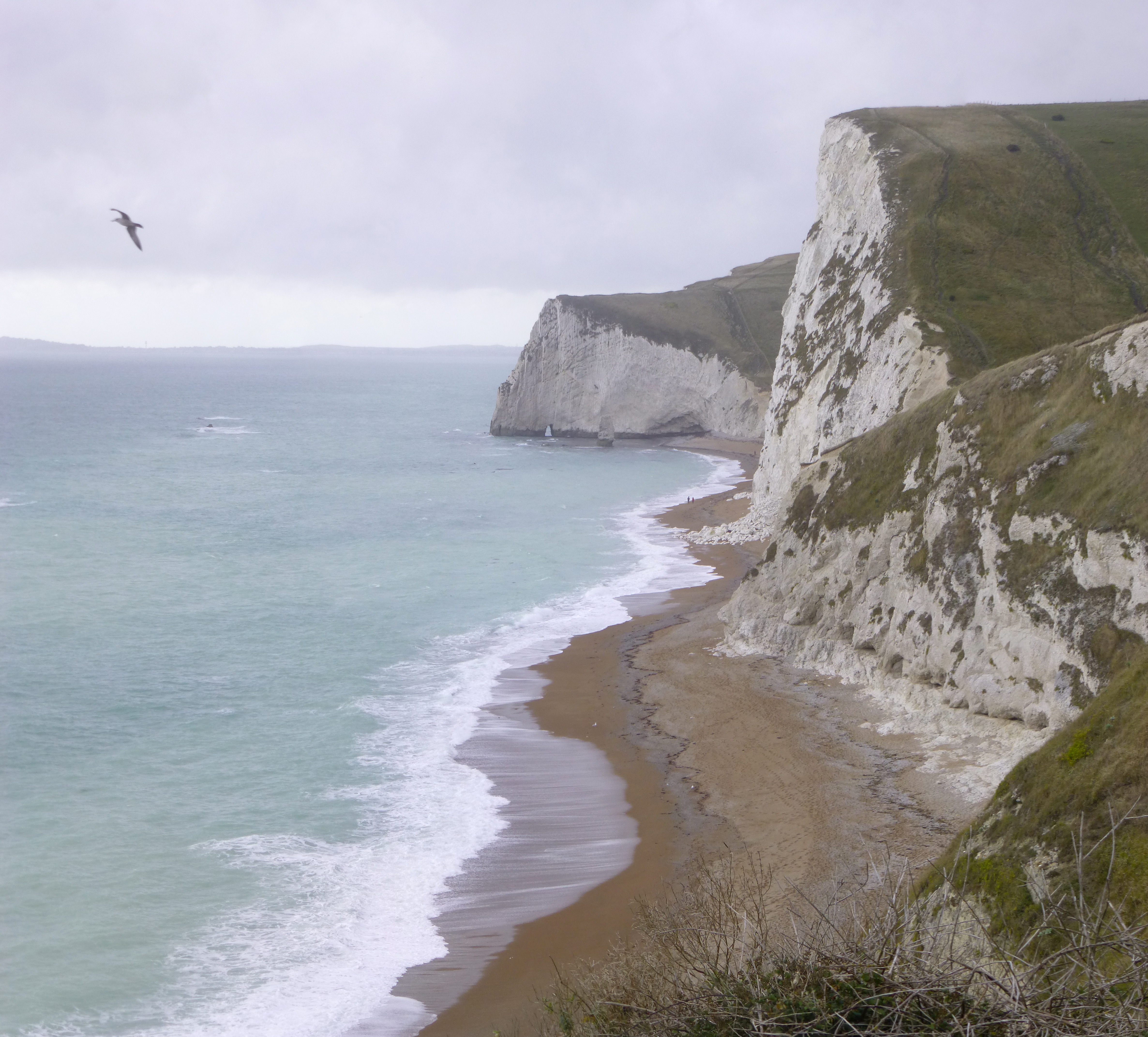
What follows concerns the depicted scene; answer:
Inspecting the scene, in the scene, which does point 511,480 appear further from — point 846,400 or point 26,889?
point 26,889

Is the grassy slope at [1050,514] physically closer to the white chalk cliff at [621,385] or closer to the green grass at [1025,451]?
the green grass at [1025,451]

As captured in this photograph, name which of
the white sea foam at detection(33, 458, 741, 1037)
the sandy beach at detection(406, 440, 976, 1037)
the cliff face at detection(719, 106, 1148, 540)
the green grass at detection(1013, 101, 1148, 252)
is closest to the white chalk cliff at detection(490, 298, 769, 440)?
the green grass at detection(1013, 101, 1148, 252)

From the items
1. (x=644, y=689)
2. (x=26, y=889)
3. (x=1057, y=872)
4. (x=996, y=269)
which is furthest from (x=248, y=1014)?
(x=996, y=269)

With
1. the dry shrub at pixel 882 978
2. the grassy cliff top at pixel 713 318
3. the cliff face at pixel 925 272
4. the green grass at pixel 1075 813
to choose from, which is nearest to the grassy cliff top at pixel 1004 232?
the cliff face at pixel 925 272

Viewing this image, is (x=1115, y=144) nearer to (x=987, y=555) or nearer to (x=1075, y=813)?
(x=987, y=555)

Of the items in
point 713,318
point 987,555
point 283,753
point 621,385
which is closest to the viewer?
point 987,555

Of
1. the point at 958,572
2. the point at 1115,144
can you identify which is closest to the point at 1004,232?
the point at 1115,144

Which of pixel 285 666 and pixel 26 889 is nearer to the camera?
pixel 26 889
